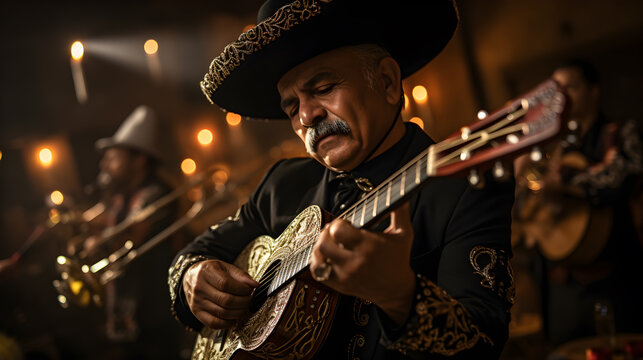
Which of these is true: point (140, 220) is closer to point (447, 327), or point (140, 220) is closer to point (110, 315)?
point (110, 315)

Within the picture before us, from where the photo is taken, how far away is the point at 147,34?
7789 mm

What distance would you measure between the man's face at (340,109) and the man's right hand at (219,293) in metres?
0.47

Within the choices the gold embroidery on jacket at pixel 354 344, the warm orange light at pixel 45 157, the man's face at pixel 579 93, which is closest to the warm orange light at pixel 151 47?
the warm orange light at pixel 45 157

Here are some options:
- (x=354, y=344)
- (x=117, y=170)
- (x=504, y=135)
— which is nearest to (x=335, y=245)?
(x=504, y=135)

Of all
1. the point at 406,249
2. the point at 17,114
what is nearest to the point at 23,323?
the point at 17,114

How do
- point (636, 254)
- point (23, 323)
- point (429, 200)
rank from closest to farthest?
1. point (429, 200)
2. point (636, 254)
3. point (23, 323)

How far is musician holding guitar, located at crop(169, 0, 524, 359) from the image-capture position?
0.94 metres

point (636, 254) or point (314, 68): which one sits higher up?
point (314, 68)

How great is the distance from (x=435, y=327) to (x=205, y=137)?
7410 millimetres

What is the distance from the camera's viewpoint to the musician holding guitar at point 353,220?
3.08ft

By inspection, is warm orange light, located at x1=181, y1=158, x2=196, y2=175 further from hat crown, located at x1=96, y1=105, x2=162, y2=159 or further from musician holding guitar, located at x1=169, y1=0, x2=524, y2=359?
musician holding guitar, located at x1=169, y1=0, x2=524, y2=359

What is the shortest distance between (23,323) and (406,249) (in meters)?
4.66

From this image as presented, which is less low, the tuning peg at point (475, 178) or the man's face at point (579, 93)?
the tuning peg at point (475, 178)

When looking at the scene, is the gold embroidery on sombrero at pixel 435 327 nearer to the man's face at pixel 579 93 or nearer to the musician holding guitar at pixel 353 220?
the musician holding guitar at pixel 353 220
